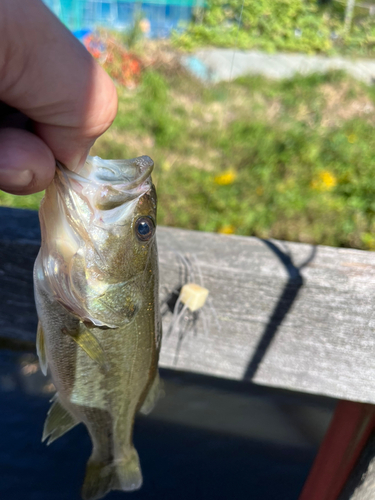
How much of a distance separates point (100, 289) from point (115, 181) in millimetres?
301

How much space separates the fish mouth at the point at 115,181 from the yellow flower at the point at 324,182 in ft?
11.2

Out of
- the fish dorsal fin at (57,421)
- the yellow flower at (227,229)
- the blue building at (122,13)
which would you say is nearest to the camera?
the fish dorsal fin at (57,421)

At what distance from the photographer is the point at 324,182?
14.1ft

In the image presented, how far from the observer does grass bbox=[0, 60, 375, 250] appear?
385cm

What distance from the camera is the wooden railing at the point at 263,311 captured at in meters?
1.16

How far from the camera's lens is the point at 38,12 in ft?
2.17

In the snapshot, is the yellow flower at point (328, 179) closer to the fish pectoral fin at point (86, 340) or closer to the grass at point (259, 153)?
the grass at point (259, 153)

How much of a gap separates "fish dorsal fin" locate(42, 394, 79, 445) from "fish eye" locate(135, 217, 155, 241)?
23.0 inches

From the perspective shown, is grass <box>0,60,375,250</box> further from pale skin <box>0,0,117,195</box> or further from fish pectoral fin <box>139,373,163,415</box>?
pale skin <box>0,0,117,195</box>

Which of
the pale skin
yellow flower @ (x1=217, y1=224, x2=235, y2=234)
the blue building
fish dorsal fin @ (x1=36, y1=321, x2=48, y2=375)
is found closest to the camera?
the pale skin

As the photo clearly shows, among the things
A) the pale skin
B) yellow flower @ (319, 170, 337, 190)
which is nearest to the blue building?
yellow flower @ (319, 170, 337, 190)

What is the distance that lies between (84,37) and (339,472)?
7391 millimetres

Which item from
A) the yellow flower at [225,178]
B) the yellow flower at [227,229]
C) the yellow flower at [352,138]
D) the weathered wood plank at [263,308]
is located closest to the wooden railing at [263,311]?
the weathered wood plank at [263,308]

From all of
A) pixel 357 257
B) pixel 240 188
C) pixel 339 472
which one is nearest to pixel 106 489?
pixel 339 472
